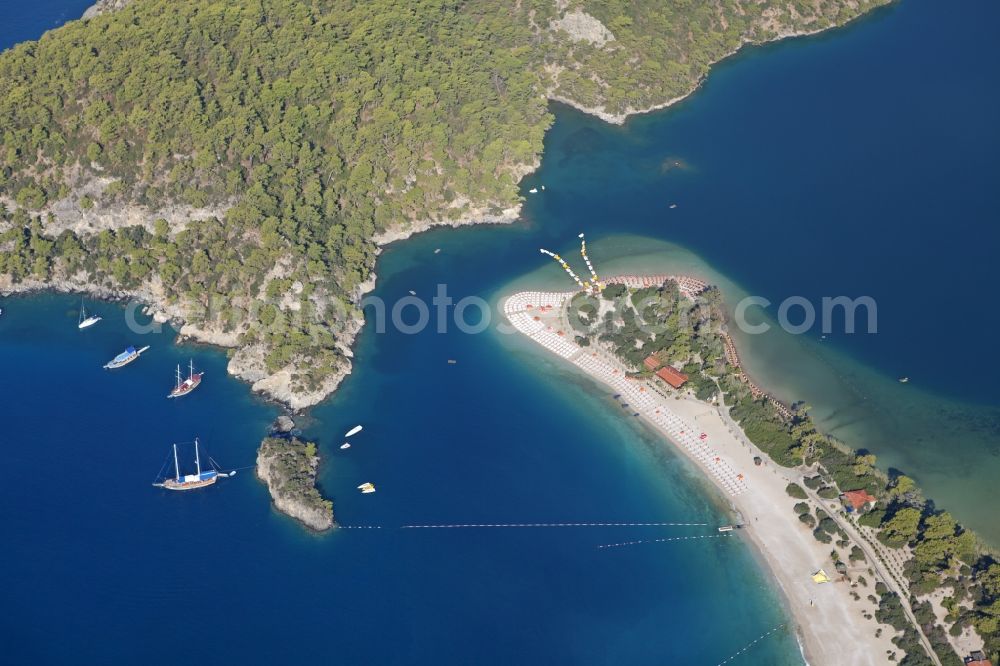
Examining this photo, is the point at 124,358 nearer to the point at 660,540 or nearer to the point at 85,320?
the point at 85,320

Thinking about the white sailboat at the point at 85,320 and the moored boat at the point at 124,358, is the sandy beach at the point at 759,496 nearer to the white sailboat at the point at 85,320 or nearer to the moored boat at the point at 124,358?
the moored boat at the point at 124,358

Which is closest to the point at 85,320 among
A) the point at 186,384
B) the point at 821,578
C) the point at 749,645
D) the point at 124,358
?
the point at 124,358

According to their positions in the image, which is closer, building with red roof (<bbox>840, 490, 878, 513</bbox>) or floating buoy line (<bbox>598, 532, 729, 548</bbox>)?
floating buoy line (<bbox>598, 532, 729, 548</bbox>)

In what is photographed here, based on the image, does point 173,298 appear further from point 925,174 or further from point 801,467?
point 925,174

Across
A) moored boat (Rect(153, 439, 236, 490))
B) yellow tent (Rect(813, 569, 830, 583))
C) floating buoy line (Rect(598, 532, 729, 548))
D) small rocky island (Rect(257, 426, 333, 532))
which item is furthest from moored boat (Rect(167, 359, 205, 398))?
yellow tent (Rect(813, 569, 830, 583))

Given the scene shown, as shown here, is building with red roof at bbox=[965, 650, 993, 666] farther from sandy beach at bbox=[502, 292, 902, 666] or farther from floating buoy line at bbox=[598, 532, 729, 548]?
floating buoy line at bbox=[598, 532, 729, 548]
